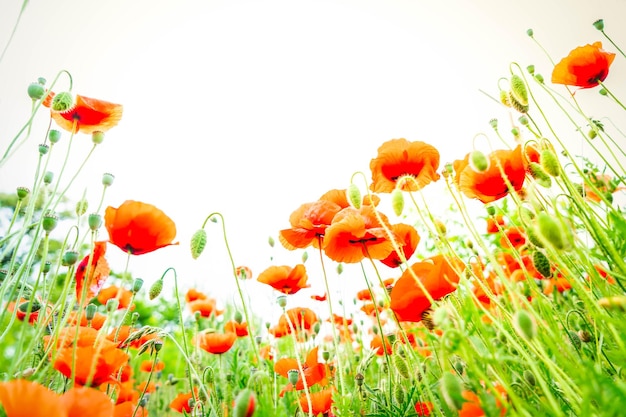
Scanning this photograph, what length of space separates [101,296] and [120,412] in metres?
1.26

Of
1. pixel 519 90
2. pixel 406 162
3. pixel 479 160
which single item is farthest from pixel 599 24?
pixel 479 160

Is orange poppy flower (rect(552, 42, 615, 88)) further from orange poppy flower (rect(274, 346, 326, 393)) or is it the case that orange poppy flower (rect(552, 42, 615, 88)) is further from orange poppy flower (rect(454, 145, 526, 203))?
orange poppy flower (rect(274, 346, 326, 393))

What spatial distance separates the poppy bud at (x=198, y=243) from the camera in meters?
1.40

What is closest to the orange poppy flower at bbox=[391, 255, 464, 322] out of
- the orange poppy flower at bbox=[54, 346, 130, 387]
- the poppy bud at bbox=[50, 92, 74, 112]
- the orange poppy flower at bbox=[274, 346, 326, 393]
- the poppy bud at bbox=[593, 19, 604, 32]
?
the orange poppy flower at bbox=[274, 346, 326, 393]

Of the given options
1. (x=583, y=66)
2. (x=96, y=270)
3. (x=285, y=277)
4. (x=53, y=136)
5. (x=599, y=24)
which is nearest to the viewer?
(x=96, y=270)

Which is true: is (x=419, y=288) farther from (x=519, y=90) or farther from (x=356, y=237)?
(x=519, y=90)

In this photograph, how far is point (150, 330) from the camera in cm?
142

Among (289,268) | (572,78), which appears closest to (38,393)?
(289,268)

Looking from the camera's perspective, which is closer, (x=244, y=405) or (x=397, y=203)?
(x=244, y=405)

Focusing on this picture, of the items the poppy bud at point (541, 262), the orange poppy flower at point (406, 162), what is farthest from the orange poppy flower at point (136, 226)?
the poppy bud at point (541, 262)

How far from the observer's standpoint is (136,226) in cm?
141

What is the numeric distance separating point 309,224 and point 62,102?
113 centimetres

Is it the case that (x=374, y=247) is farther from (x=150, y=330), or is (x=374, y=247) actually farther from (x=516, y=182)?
(x=150, y=330)

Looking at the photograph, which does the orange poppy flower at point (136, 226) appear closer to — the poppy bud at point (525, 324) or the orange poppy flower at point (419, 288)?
the orange poppy flower at point (419, 288)
